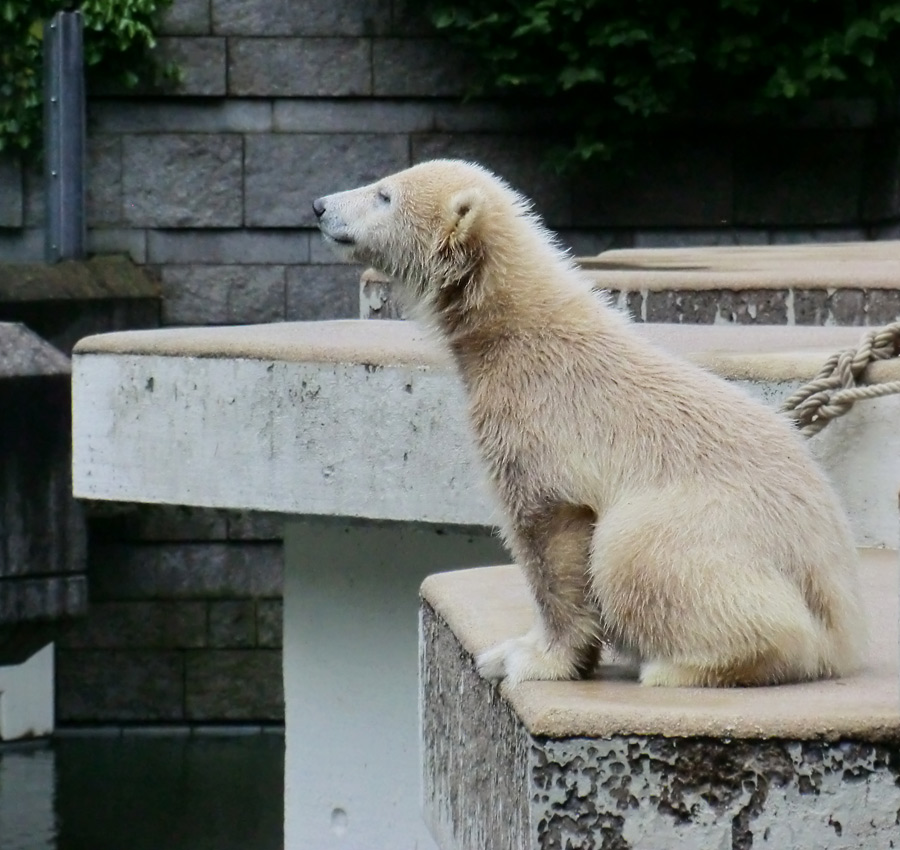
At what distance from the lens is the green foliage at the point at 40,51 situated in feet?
23.4

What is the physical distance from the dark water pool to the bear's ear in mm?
3907

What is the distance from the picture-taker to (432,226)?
222cm

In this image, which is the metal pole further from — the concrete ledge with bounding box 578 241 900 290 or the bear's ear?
the bear's ear

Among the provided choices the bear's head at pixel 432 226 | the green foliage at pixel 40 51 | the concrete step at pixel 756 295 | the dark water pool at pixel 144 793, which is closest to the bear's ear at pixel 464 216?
the bear's head at pixel 432 226

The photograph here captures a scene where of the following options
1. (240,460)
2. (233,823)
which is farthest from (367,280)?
(233,823)

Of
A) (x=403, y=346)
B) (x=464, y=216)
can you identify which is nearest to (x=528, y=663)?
(x=464, y=216)

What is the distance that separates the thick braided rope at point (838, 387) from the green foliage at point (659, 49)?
4.75m

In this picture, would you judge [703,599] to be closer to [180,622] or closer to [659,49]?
[659,49]

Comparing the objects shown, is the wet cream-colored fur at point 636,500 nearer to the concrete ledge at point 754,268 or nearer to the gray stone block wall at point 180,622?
→ the concrete ledge at point 754,268

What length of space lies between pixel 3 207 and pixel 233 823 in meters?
3.07

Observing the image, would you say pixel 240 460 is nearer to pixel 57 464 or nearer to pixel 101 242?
pixel 57 464

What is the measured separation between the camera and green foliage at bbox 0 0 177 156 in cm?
714

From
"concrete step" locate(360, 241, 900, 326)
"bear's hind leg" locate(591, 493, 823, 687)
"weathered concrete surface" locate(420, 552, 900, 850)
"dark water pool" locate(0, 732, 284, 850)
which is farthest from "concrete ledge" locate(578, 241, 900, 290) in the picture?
"dark water pool" locate(0, 732, 284, 850)

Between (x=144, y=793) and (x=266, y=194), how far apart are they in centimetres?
280
